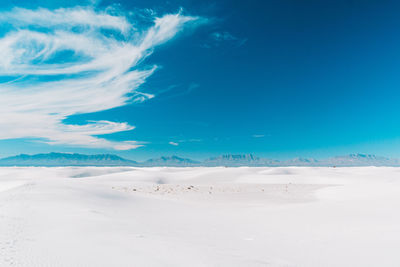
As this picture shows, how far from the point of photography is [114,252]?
5395 mm

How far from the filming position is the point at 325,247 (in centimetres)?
674

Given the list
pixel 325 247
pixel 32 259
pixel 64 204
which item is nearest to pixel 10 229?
pixel 32 259

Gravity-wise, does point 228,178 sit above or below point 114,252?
above

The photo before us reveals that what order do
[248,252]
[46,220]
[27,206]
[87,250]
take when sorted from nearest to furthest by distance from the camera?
[87,250], [248,252], [46,220], [27,206]

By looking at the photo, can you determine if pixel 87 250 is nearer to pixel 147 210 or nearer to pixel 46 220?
pixel 46 220

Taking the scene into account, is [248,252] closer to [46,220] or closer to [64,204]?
[46,220]

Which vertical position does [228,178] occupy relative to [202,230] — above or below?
above

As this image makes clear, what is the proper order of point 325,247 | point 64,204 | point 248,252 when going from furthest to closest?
point 64,204, point 325,247, point 248,252

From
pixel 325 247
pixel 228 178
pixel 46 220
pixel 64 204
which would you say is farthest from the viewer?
pixel 228 178

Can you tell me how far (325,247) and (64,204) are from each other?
10.0 meters

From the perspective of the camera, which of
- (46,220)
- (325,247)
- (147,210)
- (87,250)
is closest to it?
(87,250)

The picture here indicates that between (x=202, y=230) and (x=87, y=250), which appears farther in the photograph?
(x=202, y=230)

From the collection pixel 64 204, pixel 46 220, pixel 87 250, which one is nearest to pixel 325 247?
pixel 87 250

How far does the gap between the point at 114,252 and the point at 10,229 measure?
327 centimetres
